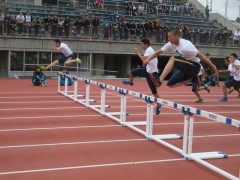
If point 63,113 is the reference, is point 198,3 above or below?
above

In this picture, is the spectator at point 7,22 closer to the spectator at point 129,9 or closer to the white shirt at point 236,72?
the spectator at point 129,9

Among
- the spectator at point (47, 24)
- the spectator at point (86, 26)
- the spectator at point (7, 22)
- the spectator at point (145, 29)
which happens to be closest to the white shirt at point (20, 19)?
the spectator at point (7, 22)

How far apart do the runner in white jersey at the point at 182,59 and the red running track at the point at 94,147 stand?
1.24 metres

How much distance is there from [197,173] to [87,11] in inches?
947

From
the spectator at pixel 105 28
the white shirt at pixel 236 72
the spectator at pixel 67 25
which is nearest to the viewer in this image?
the white shirt at pixel 236 72

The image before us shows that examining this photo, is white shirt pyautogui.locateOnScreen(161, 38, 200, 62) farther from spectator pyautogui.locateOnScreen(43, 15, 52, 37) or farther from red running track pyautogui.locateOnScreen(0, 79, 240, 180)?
spectator pyautogui.locateOnScreen(43, 15, 52, 37)

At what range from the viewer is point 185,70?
24.6ft

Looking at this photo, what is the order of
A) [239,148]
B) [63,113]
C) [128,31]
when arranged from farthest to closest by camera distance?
[128,31] → [63,113] → [239,148]

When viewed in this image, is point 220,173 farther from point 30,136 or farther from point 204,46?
point 204,46

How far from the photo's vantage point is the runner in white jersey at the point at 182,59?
7211 millimetres

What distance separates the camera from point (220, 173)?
16.6ft

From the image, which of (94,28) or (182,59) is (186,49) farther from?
(94,28)

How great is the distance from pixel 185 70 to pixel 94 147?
2591 mm

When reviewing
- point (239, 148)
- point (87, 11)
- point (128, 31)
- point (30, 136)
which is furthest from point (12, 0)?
point (239, 148)
